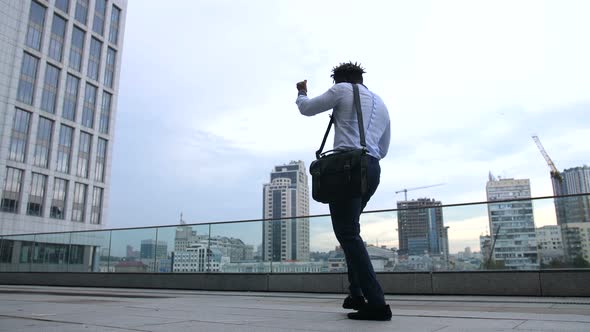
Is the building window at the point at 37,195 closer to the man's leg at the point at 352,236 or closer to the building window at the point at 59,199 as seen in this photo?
the building window at the point at 59,199

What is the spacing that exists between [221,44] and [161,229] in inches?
804

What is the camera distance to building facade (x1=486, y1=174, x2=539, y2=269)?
21.0 ft

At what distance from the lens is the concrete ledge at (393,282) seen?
19.9 feet

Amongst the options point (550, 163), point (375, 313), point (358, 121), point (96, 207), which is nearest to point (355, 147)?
point (358, 121)

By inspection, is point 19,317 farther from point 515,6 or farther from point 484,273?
point 515,6

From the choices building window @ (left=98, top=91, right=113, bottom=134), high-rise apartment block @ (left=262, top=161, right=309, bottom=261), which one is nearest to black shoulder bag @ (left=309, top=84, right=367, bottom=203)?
high-rise apartment block @ (left=262, top=161, right=309, bottom=261)

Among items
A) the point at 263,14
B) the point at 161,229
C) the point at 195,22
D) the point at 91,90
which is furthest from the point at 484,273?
the point at 91,90

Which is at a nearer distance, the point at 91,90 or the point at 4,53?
the point at 4,53

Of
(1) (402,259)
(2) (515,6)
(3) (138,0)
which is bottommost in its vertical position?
(1) (402,259)

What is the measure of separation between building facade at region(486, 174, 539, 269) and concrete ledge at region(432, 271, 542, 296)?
0.17 m

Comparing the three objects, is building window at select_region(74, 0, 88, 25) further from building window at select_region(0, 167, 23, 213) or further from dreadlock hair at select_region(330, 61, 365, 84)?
dreadlock hair at select_region(330, 61, 365, 84)

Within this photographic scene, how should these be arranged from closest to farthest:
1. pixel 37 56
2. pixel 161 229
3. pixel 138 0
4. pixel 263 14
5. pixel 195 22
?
pixel 161 229 → pixel 263 14 → pixel 195 22 → pixel 37 56 → pixel 138 0

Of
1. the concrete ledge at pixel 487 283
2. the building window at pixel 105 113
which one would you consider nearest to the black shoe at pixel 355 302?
the concrete ledge at pixel 487 283

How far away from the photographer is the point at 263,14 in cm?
2083
